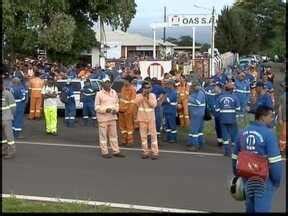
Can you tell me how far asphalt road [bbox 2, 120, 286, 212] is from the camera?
34.1ft

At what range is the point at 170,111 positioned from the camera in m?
17.5

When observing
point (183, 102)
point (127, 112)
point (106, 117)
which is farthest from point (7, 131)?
point (183, 102)

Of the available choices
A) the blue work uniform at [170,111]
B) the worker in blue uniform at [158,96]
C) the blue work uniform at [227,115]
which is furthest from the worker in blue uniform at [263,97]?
the worker in blue uniform at [158,96]

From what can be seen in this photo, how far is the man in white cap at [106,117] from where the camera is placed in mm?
14680

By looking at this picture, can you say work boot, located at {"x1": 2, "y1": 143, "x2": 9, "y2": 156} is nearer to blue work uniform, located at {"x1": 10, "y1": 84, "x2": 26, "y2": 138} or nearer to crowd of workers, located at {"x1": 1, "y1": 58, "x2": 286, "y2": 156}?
crowd of workers, located at {"x1": 1, "y1": 58, "x2": 286, "y2": 156}

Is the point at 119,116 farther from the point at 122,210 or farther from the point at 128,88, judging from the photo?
the point at 122,210

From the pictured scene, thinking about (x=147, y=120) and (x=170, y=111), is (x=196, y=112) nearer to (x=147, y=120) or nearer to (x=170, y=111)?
(x=170, y=111)

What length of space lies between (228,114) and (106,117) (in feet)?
9.05

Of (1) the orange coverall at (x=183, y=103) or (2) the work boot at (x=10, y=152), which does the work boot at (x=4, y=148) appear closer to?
(2) the work boot at (x=10, y=152)

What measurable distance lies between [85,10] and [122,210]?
3163cm

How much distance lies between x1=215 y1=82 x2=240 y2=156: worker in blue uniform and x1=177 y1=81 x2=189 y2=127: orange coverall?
13.1 ft

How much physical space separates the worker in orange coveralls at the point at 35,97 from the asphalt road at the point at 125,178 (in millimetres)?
5935

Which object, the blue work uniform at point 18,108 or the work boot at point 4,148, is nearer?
the work boot at point 4,148

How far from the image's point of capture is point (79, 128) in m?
20.8
